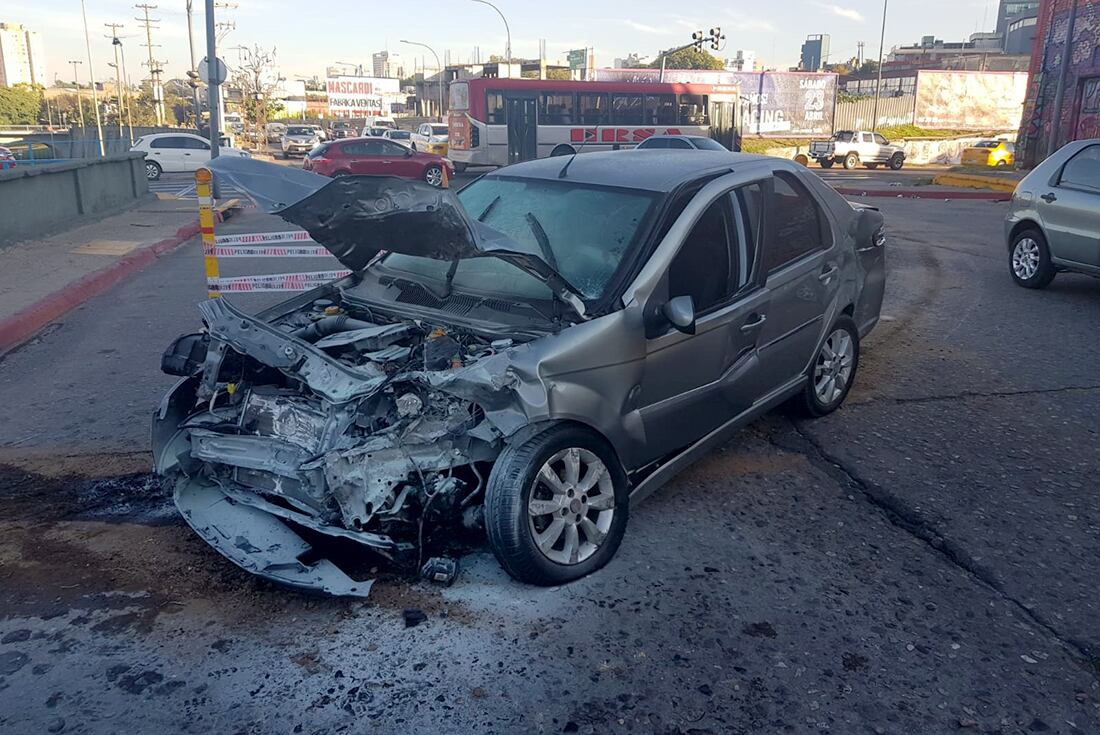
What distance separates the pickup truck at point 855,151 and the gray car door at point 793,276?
35.2 m

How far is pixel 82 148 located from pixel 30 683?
81.9ft

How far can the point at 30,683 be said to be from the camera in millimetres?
3156

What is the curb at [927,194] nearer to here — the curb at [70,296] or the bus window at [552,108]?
the bus window at [552,108]

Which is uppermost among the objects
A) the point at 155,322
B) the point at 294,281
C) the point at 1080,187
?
the point at 1080,187

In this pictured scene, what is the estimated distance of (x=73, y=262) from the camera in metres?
11.9

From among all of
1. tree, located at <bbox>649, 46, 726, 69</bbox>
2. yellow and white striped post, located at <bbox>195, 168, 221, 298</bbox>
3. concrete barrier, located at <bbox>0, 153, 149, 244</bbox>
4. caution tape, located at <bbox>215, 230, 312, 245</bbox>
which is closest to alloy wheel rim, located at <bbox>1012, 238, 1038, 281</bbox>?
caution tape, located at <bbox>215, 230, 312, 245</bbox>

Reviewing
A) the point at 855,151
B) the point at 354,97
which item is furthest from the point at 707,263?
the point at 354,97

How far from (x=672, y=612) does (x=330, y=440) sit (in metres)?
1.56

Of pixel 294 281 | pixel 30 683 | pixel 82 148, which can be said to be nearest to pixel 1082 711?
pixel 30 683

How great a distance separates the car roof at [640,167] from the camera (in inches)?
185

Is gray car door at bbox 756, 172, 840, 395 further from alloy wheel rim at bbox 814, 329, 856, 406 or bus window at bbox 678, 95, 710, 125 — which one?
bus window at bbox 678, 95, 710, 125

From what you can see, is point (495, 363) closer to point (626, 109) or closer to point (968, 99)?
point (626, 109)

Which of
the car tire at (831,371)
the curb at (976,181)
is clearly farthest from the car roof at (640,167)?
the curb at (976,181)

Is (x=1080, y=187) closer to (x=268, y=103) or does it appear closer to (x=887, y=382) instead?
(x=887, y=382)
